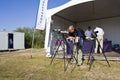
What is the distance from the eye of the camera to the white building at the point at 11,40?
18083mm

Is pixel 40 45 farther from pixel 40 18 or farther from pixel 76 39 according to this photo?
pixel 76 39

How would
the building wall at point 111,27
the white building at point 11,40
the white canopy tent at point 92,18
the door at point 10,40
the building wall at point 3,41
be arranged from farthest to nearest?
the door at point 10,40, the white building at point 11,40, the building wall at point 3,41, the building wall at point 111,27, the white canopy tent at point 92,18

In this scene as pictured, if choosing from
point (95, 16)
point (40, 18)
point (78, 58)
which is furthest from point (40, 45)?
point (78, 58)

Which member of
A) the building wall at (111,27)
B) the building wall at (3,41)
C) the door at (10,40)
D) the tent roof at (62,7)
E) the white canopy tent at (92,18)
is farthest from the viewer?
the door at (10,40)

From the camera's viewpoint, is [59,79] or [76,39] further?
[76,39]

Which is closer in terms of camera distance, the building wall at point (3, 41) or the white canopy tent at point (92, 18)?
the white canopy tent at point (92, 18)

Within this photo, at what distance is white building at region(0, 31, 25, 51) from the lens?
18083mm

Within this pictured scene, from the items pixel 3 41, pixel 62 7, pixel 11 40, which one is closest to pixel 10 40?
pixel 11 40

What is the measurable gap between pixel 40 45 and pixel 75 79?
1723cm

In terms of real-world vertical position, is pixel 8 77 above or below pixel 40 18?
below

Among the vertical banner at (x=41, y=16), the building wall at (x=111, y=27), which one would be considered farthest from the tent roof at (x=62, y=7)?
the building wall at (x=111, y=27)

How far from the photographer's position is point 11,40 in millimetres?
18875

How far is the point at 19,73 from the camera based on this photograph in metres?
5.88

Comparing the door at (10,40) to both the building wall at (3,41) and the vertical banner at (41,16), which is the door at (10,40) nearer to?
the building wall at (3,41)
